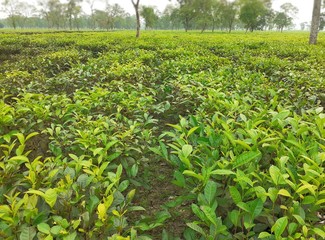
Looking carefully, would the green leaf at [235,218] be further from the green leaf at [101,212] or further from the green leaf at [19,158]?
the green leaf at [19,158]

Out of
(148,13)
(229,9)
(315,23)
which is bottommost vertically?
(315,23)

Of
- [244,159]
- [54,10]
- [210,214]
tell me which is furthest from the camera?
[54,10]

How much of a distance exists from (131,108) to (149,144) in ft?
2.24

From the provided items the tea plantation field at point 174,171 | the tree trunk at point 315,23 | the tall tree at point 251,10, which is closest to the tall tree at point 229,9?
the tall tree at point 251,10

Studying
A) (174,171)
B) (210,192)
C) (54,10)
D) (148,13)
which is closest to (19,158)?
(174,171)

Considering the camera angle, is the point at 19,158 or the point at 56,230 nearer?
the point at 56,230

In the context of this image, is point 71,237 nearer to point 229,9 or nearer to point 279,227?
point 279,227

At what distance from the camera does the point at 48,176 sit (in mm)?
1705

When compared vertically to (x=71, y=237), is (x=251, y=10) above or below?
above

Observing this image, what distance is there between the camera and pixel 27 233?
53.0 inches

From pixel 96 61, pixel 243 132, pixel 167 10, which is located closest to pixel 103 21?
pixel 167 10

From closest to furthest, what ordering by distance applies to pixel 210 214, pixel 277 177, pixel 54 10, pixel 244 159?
pixel 210 214
pixel 277 177
pixel 244 159
pixel 54 10

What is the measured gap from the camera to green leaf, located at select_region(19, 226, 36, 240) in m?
1.33

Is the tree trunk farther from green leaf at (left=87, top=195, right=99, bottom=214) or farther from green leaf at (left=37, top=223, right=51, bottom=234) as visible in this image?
green leaf at (left=37, top=223, right=51, bottom=234)
